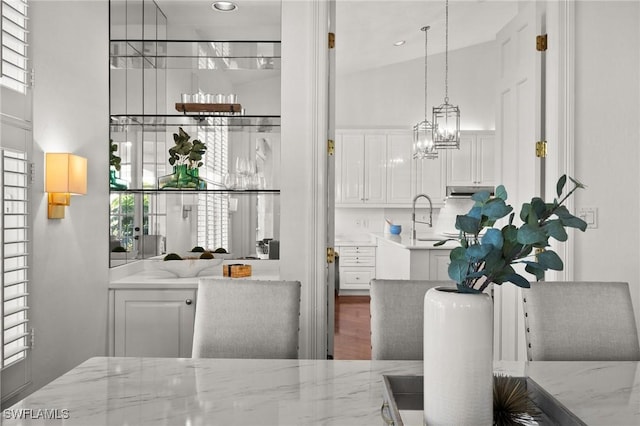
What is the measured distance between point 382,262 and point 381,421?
17.9 feet

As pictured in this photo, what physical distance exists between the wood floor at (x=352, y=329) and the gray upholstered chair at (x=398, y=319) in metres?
2.09

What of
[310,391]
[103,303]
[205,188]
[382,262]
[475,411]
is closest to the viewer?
[475,411]

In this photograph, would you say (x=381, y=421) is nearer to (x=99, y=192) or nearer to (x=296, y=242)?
(x=296, y=242)

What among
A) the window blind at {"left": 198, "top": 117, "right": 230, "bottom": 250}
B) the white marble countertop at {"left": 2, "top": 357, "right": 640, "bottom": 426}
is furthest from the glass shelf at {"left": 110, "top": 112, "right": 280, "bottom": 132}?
the white marble countertop at {"left": 2, "top": 357, "right": 640, "bottom": 426}

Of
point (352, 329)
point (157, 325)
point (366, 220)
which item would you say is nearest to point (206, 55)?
point (157, 325)

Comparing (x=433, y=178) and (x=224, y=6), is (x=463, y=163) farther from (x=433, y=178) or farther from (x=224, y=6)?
(x=224, y=6)

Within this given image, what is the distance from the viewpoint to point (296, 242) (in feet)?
7.97

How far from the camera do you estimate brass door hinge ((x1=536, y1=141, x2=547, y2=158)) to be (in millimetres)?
2525

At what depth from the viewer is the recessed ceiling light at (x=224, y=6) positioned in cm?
316

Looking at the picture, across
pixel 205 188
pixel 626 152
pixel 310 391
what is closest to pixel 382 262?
pixel 205 188

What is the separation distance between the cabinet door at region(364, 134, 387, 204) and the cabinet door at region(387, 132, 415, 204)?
74 mm

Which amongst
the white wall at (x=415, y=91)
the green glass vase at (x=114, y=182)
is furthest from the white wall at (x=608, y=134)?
the white wall at (x=415, y=91)

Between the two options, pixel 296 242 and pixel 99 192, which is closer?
pixel 296 242

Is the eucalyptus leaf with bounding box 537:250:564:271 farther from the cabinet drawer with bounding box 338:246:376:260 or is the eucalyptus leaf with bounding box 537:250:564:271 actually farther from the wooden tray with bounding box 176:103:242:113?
the cabinet drawer with bounding box 338:246:376:260
